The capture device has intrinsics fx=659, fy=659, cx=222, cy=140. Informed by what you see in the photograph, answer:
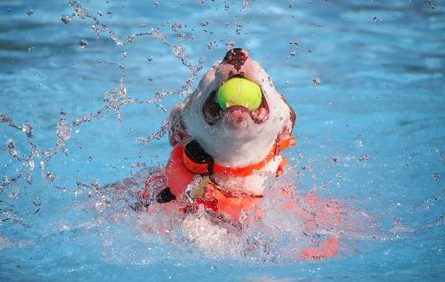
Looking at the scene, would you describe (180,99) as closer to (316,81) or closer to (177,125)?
(316,81)

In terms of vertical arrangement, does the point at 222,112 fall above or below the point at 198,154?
above

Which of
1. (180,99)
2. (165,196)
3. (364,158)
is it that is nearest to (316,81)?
(180,99)

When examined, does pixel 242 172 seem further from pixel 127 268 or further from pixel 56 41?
pixel 56 41

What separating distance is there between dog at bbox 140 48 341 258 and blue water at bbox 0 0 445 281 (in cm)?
20

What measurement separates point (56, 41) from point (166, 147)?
3.09 metres

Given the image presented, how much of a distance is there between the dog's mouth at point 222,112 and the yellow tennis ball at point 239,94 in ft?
0.10

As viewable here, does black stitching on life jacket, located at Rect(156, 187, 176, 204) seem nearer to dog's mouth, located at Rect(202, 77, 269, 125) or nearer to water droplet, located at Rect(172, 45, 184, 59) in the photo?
dog's mouth, located at Rect(202, 77, 269, 125)

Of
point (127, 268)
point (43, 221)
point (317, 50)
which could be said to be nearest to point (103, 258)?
point (127, 268)

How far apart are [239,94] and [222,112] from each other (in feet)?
0.54

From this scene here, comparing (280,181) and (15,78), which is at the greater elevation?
(280,181)

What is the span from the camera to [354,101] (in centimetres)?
922

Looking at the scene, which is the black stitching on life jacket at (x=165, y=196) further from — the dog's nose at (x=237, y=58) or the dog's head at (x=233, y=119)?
the dog's nose at (x=237, y=58)

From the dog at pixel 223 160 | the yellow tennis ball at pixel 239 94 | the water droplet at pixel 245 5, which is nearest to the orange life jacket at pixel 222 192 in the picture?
the dog at pixel 223 160

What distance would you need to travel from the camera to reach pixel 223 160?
4.02m
